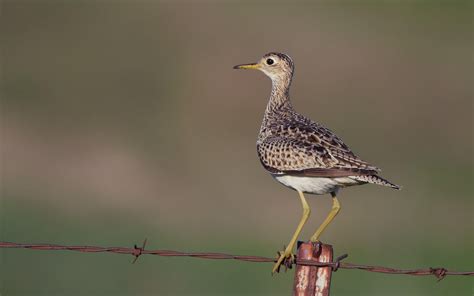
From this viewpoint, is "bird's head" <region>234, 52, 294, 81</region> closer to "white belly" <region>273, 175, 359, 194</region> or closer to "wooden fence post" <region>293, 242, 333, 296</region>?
"white belly" <region>273, 175, 359, 194</region>

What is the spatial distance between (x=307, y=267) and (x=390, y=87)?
27658 mm

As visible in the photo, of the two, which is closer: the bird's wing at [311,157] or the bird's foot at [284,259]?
the bird's foot at [284,259]

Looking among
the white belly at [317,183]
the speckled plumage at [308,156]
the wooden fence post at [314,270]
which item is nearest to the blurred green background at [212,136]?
the speckled plumage at [308,156]

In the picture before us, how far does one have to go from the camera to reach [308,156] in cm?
1088

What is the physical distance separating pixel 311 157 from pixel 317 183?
0.28 metres

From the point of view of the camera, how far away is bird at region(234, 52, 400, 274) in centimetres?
1033

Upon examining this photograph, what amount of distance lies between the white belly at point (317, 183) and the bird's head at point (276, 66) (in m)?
2.63

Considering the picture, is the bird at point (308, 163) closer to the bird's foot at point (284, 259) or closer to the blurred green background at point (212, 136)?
the bird's foot at point (284, 259)

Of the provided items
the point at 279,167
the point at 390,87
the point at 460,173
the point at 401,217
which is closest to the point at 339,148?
the point at 279,167

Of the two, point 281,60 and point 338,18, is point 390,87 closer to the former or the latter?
point 338,18

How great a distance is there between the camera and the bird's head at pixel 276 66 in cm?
1340

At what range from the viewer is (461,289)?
21531mm

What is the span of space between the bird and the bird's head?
1224 millimetres

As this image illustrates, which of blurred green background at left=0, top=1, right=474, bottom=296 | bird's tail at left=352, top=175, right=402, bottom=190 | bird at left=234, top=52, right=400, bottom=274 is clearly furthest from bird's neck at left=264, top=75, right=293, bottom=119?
blurred green background at left=0, top=1, right=474, bottom=296
